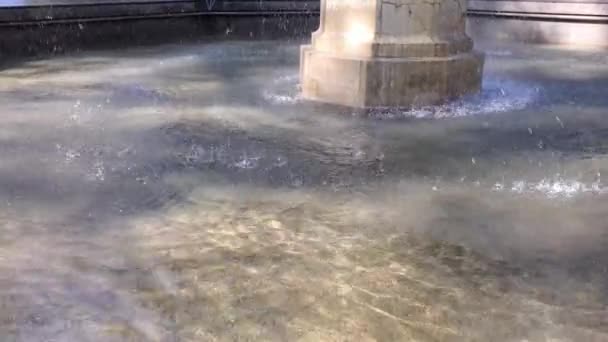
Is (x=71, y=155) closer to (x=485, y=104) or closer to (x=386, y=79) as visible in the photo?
(x=386, y=79)

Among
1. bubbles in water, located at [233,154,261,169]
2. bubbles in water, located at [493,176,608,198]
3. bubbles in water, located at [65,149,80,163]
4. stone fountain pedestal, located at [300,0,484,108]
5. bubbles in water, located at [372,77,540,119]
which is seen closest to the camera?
bubbles in water, located at [493,176,608,198]

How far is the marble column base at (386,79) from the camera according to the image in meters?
7.03

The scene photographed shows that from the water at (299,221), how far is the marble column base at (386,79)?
0.90 feet

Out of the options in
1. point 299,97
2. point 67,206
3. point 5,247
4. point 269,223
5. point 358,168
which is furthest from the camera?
point 299,97

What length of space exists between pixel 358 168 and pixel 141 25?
29.6 feet

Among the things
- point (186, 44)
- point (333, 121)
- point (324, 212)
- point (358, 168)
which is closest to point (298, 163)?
point (358, 168)

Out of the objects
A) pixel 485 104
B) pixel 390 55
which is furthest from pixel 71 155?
pixel 485 104

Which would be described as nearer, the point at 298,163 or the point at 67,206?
the point at 67,206

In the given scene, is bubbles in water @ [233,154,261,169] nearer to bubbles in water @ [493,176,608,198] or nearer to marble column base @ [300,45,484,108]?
bubbles in water @ [493,176,608,198]

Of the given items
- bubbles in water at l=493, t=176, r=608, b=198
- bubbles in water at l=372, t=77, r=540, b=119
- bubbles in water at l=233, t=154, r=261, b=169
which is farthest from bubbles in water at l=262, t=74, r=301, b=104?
bubbles in water at l=493, t=176, r=608, b=198

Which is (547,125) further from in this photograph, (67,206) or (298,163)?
(67,206)

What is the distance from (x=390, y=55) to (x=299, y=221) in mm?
3751

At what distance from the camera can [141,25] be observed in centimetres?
1272

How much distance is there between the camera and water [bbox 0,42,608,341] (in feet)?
8.80
